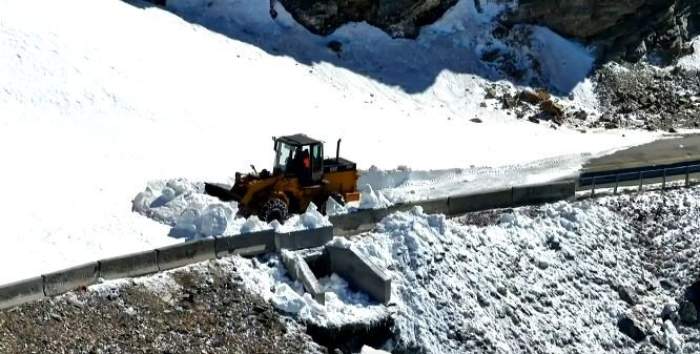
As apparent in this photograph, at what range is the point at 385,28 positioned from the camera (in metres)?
42.8

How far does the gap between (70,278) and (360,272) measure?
5766 millimetres

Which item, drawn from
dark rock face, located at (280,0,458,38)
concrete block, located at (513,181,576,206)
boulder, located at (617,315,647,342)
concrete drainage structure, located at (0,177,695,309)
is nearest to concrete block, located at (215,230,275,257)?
concrete drainage structure, located at (0,177,695,309)

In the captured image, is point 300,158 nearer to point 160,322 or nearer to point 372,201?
point 372,201

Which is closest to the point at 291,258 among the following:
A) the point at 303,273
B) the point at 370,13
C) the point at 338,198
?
the point at 303,273

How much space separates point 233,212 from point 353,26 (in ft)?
60.6

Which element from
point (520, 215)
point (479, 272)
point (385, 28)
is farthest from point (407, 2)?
point (479, 272)

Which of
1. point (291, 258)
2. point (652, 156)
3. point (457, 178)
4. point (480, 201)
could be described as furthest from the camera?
point (652, 156)

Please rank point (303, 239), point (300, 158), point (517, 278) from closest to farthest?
1. point (303, 239)
2. point (517, 278)
3. point (300, 158)

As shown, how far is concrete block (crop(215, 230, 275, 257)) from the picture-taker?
24219 millimetres

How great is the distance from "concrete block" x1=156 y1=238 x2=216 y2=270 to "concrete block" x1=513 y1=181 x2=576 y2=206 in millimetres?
8386

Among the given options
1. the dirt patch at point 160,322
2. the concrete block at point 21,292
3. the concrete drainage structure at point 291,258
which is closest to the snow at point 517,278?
the concrete drainage structure at point 291,258

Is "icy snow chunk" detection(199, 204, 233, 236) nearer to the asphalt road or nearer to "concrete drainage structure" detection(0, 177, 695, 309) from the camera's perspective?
"concrete drainage structure" detection(0, 177, 695, 309)

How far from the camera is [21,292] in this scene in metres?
21.3

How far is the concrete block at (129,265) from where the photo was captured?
22.5 metres
